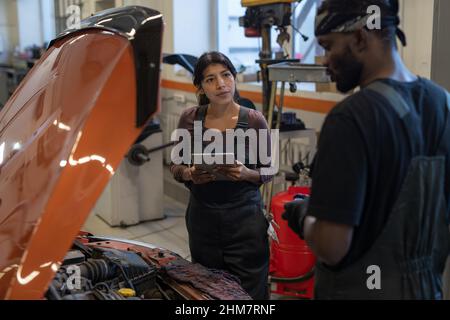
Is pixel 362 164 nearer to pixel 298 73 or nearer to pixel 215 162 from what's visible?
pixel 215 162

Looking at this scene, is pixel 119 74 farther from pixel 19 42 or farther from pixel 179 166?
pixel 19 42

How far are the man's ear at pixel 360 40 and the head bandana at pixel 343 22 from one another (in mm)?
12

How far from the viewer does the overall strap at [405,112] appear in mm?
1188

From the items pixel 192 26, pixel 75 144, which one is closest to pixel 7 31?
pixel 192 26

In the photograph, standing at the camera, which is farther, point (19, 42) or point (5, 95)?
point (19, 42)

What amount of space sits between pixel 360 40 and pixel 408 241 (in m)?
0.50

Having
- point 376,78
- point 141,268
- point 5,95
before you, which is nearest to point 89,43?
point 141,268

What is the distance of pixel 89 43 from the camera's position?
5.16 ft

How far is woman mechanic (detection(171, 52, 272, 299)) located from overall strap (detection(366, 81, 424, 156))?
102cm

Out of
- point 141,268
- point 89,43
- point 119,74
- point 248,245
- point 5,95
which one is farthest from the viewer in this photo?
point 5,95

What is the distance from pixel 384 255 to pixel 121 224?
385cm

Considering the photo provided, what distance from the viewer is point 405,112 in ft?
3.92

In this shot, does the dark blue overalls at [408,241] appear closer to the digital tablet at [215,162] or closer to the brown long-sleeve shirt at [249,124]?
the digital tablet at [215,162]

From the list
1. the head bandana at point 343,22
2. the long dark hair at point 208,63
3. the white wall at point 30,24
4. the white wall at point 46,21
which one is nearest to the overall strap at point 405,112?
the head bandana at point 343,22
